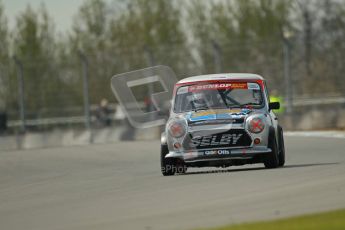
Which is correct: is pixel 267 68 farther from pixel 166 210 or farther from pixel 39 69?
pixel 166 210

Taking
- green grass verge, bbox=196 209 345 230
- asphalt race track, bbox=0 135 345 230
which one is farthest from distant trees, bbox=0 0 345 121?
green grass verge, bbox=196 209 345 230

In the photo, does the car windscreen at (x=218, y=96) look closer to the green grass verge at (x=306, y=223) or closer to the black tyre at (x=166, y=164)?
the black tyre at (x=166, y=164)

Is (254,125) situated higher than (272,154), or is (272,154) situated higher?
(254,125)

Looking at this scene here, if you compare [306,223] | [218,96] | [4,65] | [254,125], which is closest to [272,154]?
[254,125]

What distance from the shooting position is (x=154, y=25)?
5719 cm

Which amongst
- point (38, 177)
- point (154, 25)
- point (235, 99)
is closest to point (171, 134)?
point (235, 99)

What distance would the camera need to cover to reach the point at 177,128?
15.8 meters

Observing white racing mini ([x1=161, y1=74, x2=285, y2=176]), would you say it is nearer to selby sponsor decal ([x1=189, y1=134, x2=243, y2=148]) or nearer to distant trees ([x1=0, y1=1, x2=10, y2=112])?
selby sponsor decal ([x1=189, y1=134, x2=243, y2=148])

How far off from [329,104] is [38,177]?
18969 millimetres

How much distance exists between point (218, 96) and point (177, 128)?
1039 mm

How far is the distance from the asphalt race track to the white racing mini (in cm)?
24

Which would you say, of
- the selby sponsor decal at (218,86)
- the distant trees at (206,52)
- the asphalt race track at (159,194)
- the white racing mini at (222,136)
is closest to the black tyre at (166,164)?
the white racing mini at (222,136)

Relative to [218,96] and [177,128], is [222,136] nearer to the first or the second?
[177,128]

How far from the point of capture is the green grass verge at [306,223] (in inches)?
352
